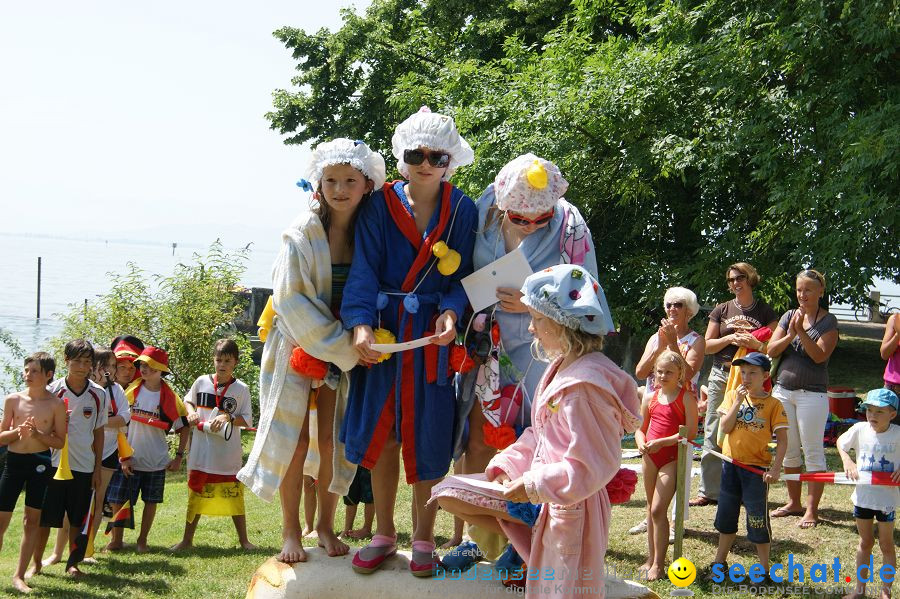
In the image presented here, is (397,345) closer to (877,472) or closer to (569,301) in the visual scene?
(569,301)

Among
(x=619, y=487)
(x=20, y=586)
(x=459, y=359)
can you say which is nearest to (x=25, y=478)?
(x=20, y=586)

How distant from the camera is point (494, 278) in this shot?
4113 mm

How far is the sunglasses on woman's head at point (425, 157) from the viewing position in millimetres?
4121

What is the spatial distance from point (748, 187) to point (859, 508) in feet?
25.9

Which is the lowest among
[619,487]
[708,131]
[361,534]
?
[361,534]

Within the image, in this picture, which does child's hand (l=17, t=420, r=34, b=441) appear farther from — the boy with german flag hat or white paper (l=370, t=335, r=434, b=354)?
white paper (l=370, t=335, r=434, b=354)

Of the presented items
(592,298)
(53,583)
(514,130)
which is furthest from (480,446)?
(514,130)

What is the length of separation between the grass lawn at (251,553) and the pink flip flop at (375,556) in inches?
74.0

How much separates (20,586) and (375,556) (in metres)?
3.07

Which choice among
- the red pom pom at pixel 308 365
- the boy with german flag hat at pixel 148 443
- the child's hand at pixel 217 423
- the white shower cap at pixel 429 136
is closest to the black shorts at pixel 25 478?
the boy with german flag hat at pixel 148 443

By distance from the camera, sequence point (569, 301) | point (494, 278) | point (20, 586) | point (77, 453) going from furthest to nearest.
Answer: point (77, 453) < point (20, 586) < point (494, 278) < point (569, 301)

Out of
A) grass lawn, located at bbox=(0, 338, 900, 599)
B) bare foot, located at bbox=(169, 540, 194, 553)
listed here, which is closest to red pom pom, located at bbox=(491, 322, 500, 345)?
grass lawn, located at bbox=(0, 338, 900, 599)

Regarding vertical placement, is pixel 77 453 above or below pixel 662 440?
below

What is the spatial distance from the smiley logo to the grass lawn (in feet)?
0.29
